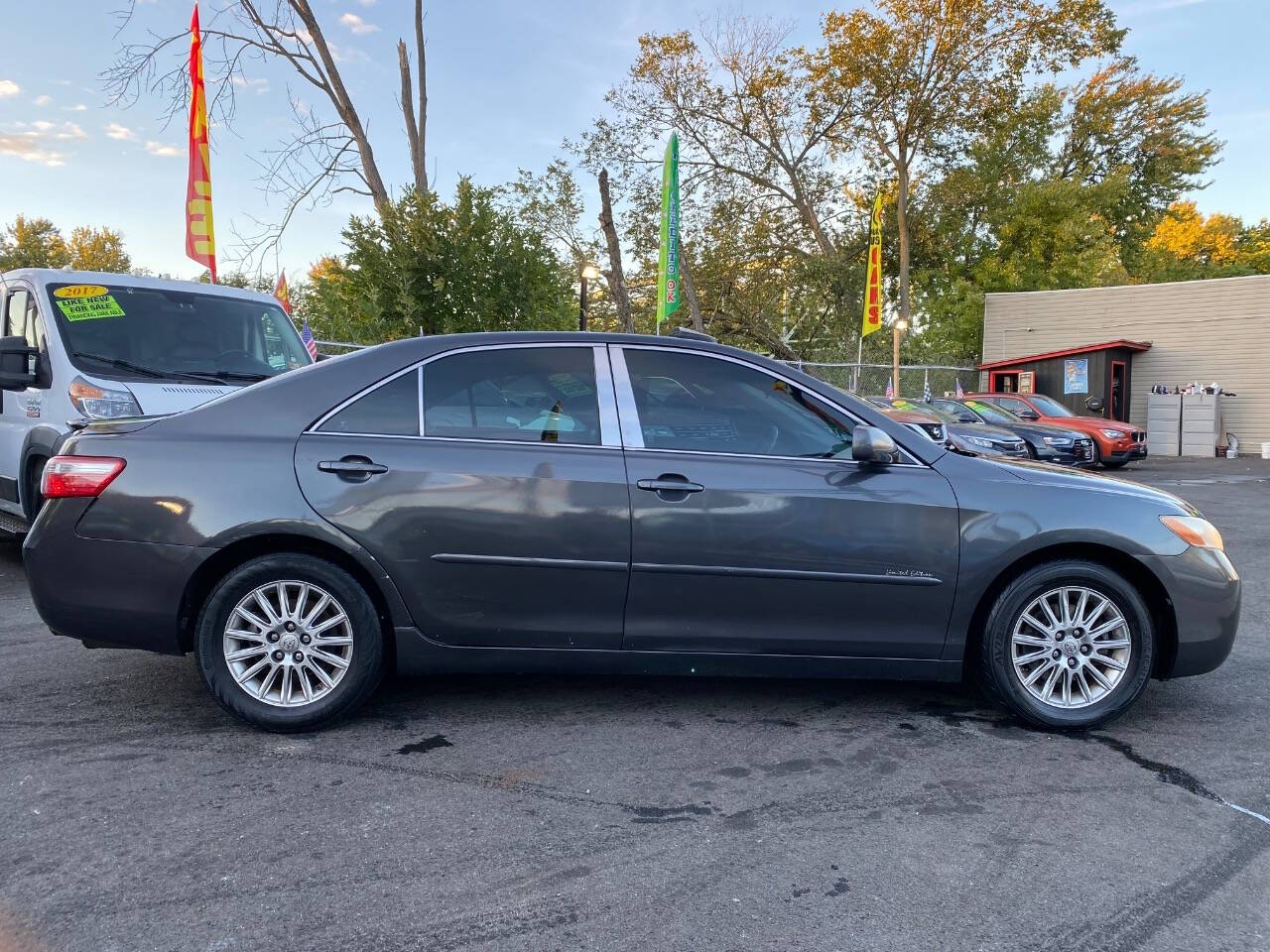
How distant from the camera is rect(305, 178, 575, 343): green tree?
1457 centimetres

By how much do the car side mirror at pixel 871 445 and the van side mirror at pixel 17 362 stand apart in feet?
17.7

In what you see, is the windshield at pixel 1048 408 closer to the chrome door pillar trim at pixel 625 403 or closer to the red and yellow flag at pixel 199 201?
the red and yellow flag at pixel 199 201

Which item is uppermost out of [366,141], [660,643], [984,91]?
[984,91]

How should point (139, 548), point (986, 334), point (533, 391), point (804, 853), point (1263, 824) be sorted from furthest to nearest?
point (986, 334)
point (533, 391)
point (139, 548)
point (1263, 824)
point (804, 853)

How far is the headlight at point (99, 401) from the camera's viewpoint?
5902mm

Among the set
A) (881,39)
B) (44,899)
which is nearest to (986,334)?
(881,39)

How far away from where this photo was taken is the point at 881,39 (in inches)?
1209

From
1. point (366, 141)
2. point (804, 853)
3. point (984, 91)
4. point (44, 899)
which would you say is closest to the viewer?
point (44, 899)

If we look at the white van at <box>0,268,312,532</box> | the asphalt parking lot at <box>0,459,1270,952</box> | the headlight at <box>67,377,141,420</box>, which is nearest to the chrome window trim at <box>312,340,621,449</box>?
the asphalt parking lot at <box>0,459,1270,952</box>

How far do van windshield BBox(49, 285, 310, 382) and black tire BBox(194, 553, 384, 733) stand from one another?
11.0 feet

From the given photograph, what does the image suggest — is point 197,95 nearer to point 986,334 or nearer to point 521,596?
point 521,596

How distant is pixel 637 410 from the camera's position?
12.5ft

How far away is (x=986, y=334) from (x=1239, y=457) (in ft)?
27.4

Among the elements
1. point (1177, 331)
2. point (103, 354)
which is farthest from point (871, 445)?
point (1177, 331)
